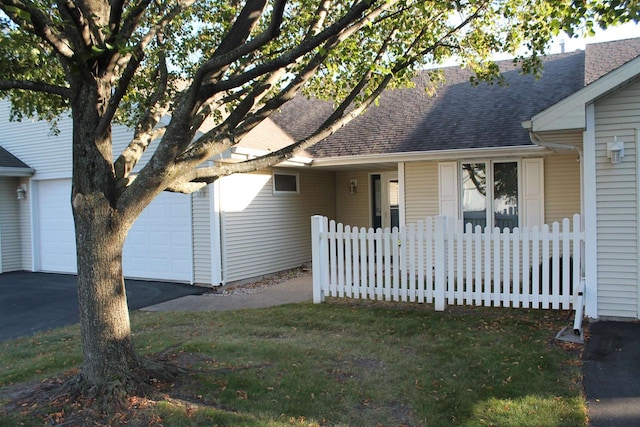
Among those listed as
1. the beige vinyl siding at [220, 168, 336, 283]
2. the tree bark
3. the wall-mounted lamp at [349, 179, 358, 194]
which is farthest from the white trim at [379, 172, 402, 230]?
the tree bark

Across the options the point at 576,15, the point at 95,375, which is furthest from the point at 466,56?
the point at 95,375

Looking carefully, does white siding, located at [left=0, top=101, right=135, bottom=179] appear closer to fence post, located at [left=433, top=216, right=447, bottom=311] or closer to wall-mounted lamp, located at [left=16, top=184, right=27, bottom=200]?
wall-mounted lamp, located at [left=16, top=184, right=27, bottom=200]

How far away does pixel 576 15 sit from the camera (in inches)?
216

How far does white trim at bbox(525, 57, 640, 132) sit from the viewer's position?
6301 millimetres

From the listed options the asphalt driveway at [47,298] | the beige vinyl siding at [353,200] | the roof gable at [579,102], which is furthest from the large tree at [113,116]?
the beige vinyl siding at [353,200]

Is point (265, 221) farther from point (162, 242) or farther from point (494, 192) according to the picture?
point (494, 192)

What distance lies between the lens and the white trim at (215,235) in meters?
10.6

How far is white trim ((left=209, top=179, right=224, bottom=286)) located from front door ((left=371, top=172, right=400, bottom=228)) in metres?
5.55

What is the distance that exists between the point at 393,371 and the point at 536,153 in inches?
271

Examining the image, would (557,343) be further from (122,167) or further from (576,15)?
(122,167)

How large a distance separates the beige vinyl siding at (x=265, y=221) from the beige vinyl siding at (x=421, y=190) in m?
3.18

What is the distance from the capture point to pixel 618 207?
22.1 feet

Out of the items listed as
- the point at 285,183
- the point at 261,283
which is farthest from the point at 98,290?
the point at 285,183

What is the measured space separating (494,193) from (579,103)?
4401 mm
